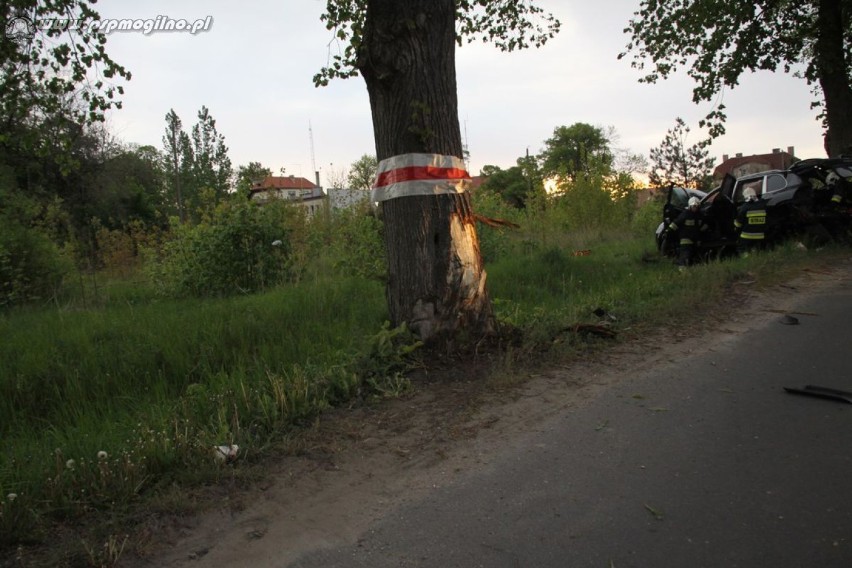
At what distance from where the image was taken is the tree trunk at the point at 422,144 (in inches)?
193

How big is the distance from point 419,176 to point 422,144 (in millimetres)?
276

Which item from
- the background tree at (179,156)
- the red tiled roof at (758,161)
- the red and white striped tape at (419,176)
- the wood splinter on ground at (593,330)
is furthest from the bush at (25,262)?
the red tiled roof at (758,161)

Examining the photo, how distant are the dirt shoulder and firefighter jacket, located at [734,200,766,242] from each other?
6.22 metres

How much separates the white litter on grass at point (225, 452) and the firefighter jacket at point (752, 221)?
10.3 metres

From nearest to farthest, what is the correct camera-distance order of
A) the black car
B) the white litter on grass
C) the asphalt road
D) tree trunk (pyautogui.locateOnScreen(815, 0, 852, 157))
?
the asphalt road < the white litter on grass < the black car < tree trunk (pyautogui.locateOnScreen(815, 0, 852, 157))

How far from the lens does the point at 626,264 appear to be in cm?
1191

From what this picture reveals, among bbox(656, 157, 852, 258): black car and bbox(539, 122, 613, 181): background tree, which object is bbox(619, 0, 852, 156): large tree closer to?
bbox(656, 157, 852, 258): black car

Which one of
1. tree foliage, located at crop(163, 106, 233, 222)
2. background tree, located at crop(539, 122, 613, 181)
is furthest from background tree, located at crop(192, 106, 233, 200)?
background tree, located at crop(539, 122, 613, 181)

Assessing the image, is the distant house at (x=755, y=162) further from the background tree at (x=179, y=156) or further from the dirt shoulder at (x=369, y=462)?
the dirt shoulder at (x=369, y=462)

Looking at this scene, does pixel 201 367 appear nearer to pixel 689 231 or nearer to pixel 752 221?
pixel 689 231

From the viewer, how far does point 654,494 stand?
2961 millimetres

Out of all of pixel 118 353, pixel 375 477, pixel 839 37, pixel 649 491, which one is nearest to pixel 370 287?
pixel 118 353

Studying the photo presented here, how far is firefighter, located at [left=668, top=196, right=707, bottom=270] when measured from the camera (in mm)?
11219

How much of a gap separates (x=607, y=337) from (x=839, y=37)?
1501 centimetres
